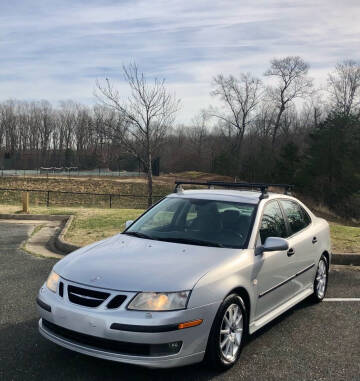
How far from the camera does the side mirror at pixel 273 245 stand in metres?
4.44

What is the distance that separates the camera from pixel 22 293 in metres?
6.17

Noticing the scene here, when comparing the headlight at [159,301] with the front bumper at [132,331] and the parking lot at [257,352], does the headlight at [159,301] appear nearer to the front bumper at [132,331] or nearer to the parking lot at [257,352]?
the front bumper at [132,331]

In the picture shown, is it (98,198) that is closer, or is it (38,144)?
(98,198)

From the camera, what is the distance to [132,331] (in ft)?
11.1

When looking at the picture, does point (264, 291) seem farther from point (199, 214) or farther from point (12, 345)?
point (12, 345)

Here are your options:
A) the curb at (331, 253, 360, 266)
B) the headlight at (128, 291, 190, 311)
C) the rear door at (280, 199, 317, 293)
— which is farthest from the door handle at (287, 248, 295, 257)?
the curb at (331, 253, 360, 266)

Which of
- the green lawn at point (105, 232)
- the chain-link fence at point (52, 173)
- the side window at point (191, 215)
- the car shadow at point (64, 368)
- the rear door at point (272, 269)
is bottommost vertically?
the chain-link fence at point (52, 173)

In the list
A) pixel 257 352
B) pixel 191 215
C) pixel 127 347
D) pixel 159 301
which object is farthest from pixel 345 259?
pixel 127 347

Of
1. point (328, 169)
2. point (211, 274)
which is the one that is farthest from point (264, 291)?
point (328, 169)

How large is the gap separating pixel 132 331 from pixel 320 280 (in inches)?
139

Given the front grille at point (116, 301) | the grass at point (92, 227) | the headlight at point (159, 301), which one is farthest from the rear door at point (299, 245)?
the grass at point (92, 227)

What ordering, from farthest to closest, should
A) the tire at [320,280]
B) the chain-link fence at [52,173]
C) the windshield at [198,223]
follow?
the chain-link fence at [52,173], the tire at [320,280], the windshield at [198,223]

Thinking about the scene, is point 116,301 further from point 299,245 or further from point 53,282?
point 299,245

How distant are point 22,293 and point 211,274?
3.42 metres
